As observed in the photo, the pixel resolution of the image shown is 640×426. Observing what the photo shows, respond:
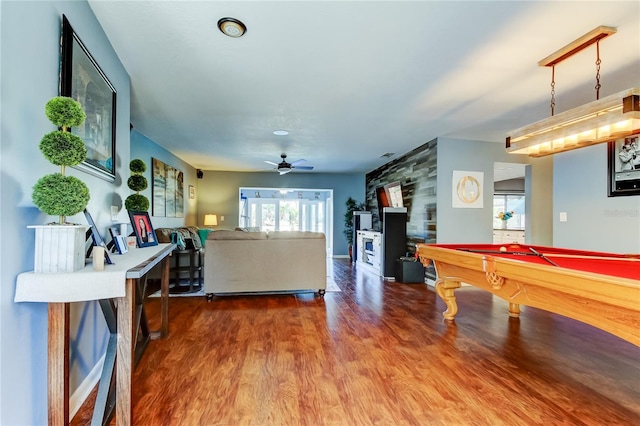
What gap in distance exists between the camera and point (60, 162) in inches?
50.0

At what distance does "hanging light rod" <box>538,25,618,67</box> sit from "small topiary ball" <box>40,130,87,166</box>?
3137 mm

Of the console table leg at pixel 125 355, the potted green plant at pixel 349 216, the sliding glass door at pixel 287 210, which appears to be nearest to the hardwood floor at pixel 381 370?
the console table leg at pixel 125 355

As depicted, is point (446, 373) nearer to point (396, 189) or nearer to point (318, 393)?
point (318, 393)

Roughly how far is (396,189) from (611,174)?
3.36m

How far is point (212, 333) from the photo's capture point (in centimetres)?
289

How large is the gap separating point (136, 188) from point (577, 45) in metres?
3.68

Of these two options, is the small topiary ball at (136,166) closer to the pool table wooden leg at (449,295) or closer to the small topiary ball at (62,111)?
the small topiary ball at (62,111)

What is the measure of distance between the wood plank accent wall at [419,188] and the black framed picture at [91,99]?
14.6 ft

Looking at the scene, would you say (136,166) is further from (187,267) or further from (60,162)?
(187,267)

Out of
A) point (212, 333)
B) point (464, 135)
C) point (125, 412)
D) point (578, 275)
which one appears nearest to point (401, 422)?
point (578, 275)

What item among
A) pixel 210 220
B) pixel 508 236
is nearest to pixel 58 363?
pixel 210 220

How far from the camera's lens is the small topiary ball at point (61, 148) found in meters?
1.24

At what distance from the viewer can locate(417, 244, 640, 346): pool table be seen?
4.89ft

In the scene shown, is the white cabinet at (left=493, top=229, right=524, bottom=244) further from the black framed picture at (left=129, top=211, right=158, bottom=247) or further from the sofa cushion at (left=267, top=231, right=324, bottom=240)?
the black framed picture at (left=129, top=211, right=158, bottom=247)
